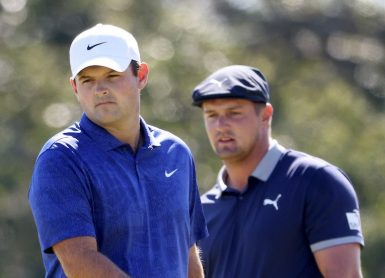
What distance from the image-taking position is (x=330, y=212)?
19.1 feet

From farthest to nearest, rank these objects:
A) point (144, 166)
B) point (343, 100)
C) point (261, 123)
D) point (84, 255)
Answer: point (343, 100)
point (261, 123)
point (144, 166)
point (84, 255)

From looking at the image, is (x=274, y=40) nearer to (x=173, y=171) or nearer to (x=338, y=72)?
(x=338, y=72)

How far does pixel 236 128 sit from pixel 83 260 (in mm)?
1861

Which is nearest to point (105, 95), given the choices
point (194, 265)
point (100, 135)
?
point (100, 135)

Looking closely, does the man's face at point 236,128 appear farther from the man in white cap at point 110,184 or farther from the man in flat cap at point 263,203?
the man in white cap at point 110,184

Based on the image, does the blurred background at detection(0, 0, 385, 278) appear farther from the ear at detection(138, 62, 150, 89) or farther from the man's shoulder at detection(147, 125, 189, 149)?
the ear at detection(138, 62, 150, 89)

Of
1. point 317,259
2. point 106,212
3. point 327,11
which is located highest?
point 327,11

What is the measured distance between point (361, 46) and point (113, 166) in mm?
15330

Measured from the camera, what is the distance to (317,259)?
19.0 ft

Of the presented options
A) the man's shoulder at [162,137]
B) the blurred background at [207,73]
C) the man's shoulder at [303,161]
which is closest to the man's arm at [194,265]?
the man's shoulder at [162,137]

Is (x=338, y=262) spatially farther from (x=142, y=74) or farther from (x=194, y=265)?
(x=142, y=74)

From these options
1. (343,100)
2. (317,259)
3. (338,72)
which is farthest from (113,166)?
(338,72)

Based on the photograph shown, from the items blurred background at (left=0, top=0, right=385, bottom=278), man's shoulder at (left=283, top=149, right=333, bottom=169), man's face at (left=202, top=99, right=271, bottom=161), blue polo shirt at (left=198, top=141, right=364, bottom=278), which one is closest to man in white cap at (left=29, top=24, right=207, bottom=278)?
blue polo shirt at (left=198, top=141, right=364, bottom=278)

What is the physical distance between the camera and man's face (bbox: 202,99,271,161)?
20.6 feet
